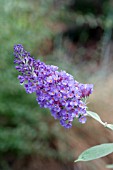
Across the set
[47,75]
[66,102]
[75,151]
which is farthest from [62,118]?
[75,151]

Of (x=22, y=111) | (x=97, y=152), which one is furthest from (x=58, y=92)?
(x=22, y=111)

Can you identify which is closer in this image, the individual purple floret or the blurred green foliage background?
the individual purple floret

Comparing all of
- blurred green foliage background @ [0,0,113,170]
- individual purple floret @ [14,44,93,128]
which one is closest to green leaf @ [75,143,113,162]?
individual purple floret @ [14,44,93,128]

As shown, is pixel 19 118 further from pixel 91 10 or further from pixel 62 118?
pixel 91 10

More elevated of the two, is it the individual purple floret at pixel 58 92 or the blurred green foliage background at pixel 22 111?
the blurred green foliage background at pixel 22 111

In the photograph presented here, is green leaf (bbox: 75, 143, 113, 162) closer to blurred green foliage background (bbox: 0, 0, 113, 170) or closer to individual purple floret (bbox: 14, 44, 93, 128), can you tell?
individual purple floret (bbox: 14, 44, 93, 128)

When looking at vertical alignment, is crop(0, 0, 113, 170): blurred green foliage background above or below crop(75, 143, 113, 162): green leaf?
above

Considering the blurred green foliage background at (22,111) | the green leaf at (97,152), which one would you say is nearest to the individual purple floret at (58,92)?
the green leaf at (97,152)

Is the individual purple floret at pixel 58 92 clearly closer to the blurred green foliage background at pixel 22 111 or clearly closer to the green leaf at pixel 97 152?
the green leaf at pixel 97 152

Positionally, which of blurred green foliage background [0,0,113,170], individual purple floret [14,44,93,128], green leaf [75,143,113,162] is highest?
blurred green foliage background [0,0,113,170]
